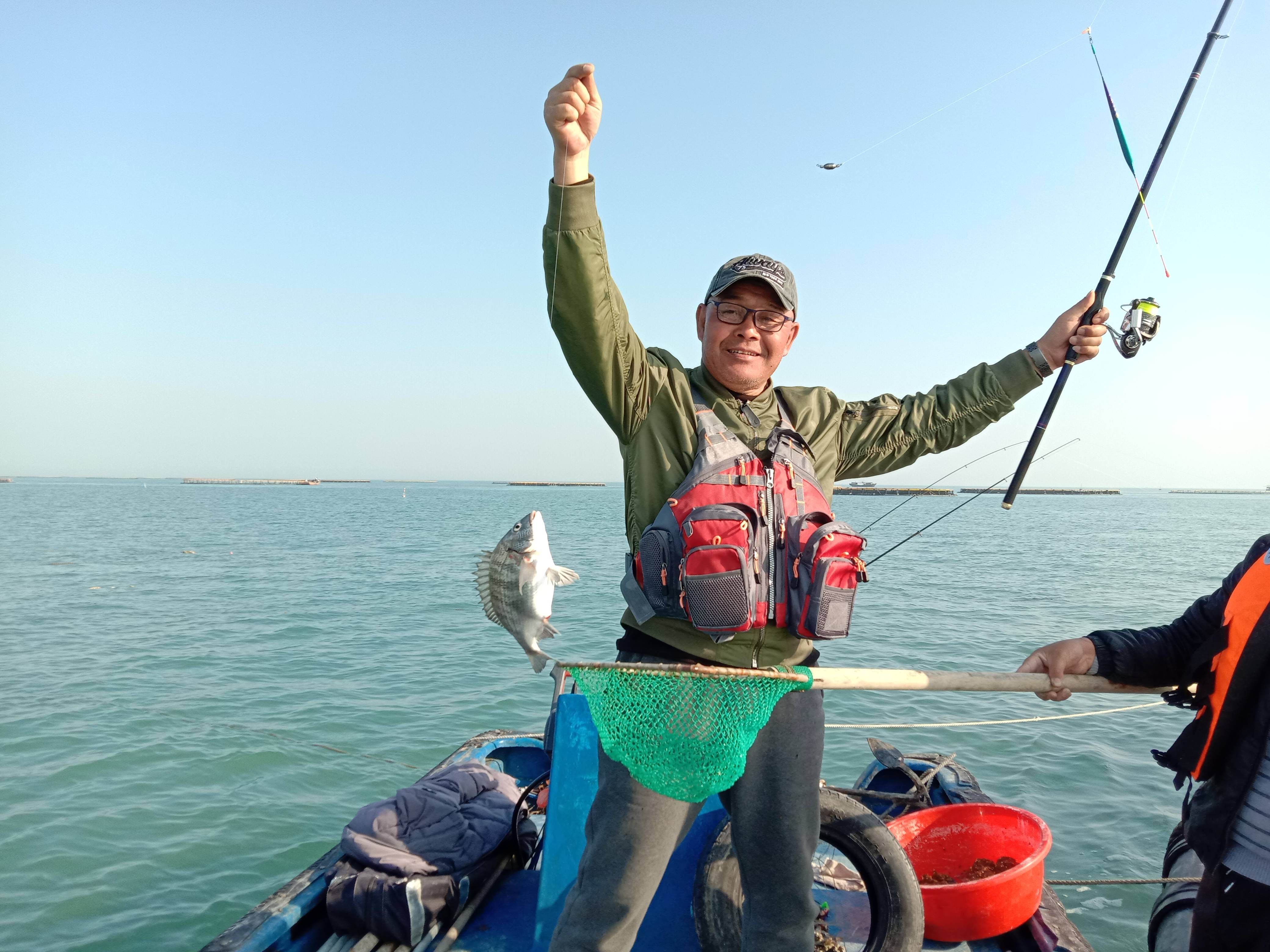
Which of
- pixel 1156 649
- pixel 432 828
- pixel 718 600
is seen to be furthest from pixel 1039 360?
pixel 432 828

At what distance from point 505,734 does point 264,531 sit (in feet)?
117

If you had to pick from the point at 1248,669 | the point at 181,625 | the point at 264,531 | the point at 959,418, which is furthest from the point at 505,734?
the point at 264,531

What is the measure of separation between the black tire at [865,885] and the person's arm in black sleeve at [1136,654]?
1.05 meters

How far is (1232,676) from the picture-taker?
2006 mm

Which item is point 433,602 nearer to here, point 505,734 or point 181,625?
point 181,625

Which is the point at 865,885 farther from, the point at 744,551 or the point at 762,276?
the point at 762,276

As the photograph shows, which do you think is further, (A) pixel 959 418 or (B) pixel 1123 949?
(B) pixel 1123 949

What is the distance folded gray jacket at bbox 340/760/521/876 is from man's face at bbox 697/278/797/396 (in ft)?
9.14

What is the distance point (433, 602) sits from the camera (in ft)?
58.0

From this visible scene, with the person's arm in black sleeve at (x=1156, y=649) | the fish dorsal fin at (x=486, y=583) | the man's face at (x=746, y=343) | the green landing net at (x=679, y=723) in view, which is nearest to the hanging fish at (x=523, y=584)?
the fish dorsal fin at (x=486, y=583)

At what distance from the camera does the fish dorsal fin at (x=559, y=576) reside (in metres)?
3.32

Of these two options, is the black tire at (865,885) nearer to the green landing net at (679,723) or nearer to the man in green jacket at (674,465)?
the man in green jacket at (674,465)

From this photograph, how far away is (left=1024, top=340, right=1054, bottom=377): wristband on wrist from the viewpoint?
3068mm

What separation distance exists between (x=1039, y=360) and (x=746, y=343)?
4.28 ft
